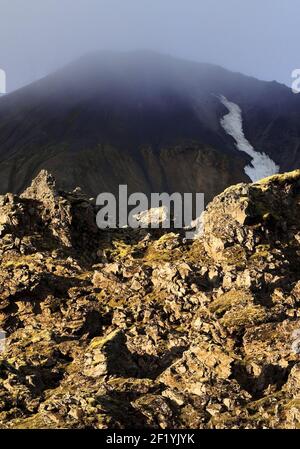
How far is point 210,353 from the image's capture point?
30156 millimetres

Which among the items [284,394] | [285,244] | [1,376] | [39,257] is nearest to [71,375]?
[1,376]

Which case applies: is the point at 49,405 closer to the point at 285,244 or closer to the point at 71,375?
the point at 71,375

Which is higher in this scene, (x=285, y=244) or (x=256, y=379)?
(x=285, y=244)

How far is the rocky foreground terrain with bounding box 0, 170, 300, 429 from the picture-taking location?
27.4 metres

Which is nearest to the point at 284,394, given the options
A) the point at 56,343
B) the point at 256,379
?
the point at 256,379

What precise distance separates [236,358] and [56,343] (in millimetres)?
7947

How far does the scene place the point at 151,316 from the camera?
35.2m

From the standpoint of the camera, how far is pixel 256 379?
95.7 ft

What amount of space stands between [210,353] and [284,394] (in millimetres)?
3450

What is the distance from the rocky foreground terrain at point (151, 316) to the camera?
27369 mm
